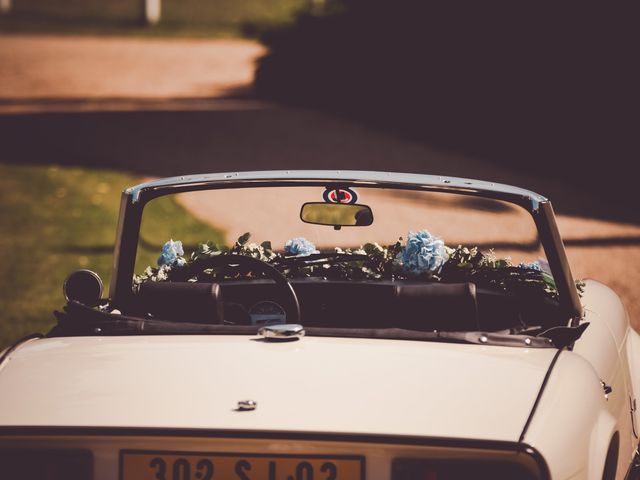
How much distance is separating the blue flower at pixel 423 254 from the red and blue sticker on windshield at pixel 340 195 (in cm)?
33

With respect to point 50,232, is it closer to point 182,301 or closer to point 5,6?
point 182,301

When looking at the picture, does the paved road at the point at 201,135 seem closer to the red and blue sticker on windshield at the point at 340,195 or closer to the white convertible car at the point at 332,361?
the white convertible car at the point at 332,361

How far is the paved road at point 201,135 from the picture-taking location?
12.4 meters

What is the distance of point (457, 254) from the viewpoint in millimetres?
4383

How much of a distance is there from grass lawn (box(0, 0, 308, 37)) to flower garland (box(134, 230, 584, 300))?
35681mm

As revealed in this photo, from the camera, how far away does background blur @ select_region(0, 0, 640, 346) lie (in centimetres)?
1200

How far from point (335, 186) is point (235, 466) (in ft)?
4.69

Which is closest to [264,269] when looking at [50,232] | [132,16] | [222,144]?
[50,232]

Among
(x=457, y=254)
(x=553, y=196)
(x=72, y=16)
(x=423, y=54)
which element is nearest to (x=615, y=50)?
(x=553, y=196)

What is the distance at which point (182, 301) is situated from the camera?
3.68 metres

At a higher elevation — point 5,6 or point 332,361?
point 5,6

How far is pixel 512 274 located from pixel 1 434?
1.91 meters

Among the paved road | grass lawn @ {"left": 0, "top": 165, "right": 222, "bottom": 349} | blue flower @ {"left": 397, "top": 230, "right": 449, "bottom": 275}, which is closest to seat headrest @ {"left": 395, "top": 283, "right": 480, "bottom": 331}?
blue flower @ {"left": 397, "top": 230, "right": 449, "bottom": 275}

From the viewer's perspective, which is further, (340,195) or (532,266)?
(532,266)
